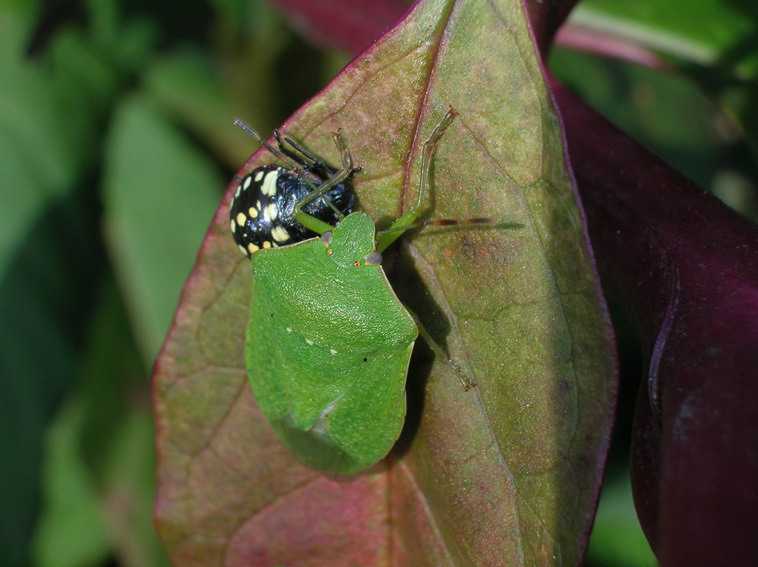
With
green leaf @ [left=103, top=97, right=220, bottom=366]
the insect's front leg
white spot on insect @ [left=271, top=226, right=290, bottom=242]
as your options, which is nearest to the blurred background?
green leaf @ [left=103, top=97, right=220, bottom=366]

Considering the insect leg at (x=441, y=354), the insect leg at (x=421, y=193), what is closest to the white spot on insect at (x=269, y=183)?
the insect leg at (x=421, y=193)

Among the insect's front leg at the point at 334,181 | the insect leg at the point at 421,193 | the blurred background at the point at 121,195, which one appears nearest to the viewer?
the insect leg at the point at 421,193

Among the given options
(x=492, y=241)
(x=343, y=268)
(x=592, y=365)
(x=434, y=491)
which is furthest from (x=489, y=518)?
(x=343, y=268)

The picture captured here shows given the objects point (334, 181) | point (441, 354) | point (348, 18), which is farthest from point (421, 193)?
point (348, 18)

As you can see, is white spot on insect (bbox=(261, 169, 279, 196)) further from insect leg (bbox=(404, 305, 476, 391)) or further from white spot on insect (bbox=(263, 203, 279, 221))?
insect leg (bbox=(404, 305, 476, 391))

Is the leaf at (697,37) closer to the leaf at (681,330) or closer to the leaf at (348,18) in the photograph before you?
the leaf at (348,18)

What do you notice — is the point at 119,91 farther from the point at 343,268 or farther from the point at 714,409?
the point at 714,409
